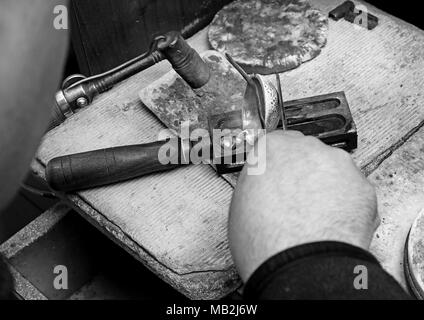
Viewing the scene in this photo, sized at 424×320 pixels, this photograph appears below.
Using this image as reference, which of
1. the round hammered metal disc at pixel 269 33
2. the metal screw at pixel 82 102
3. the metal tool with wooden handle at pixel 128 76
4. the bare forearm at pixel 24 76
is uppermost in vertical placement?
the bare forearm at pixel 24 76

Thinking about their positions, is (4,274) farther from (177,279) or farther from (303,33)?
(303,33)

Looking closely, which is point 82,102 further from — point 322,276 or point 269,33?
point 322,276

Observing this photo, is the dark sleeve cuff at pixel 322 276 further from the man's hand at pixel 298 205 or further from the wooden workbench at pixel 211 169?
the wooden workbench at pixel 211 169

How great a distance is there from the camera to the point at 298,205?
113 centimetres

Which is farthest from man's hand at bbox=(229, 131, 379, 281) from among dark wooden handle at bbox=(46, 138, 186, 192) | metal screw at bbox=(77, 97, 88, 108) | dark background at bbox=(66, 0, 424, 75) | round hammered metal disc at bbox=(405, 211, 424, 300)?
dark background at bbox=(66, 0, 424, 75)

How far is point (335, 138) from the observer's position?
1.48 meters

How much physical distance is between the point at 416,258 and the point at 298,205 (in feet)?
1.11

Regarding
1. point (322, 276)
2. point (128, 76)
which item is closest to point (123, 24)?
point (128, 76)

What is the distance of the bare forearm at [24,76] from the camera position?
2.14 feet

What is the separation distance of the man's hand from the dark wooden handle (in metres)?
0.32

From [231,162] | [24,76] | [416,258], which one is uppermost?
[24,76]

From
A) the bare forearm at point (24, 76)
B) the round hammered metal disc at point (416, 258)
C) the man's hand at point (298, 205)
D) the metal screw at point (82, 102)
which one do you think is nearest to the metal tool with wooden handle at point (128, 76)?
the metal screw at point (82, 102)
